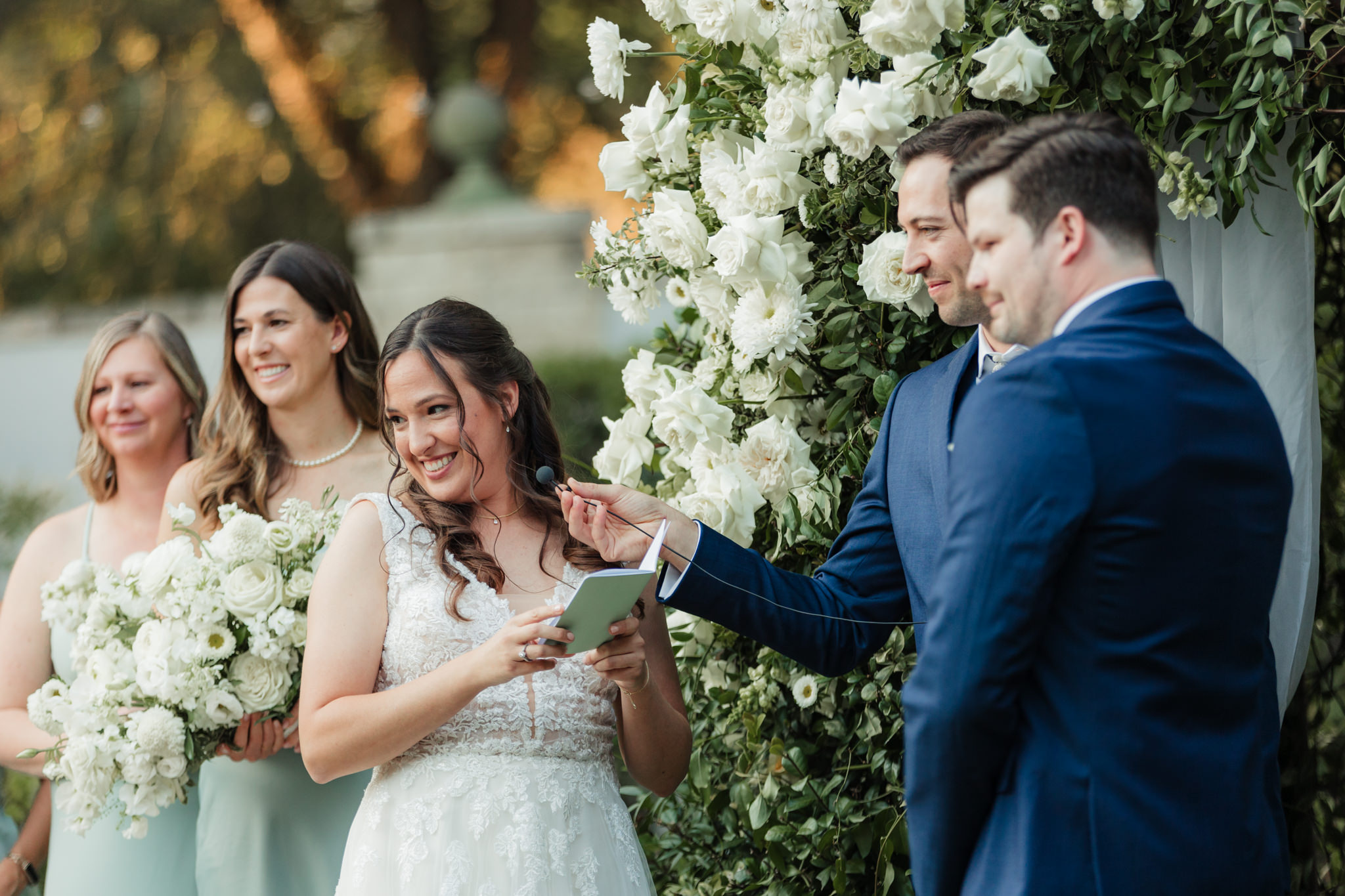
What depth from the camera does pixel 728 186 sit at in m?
2.50

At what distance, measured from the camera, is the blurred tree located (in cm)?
1243

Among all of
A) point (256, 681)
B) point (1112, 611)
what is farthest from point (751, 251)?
point (256, 681)

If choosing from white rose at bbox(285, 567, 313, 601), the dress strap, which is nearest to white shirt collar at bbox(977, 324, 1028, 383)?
white rose at bbox(285, 567, 313, 601)

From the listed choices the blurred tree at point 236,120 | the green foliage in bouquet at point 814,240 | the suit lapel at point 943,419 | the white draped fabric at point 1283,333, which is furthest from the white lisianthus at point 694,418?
the blurred tree at point 236,120

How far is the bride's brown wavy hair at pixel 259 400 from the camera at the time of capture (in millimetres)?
3197

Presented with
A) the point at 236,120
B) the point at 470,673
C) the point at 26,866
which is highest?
the point at 236,120

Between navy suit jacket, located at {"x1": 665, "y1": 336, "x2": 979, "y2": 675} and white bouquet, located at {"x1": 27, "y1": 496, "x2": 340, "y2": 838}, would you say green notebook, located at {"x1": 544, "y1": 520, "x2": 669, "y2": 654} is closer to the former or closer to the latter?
navy suit jacket, located at {"x1": 665, "y1": 336, "x2": 979, "y2": 675}

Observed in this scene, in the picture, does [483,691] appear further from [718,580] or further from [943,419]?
[943,419]

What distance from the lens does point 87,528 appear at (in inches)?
138

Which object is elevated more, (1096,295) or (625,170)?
(625,170)

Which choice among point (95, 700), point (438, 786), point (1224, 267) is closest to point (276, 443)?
point (95, 700)

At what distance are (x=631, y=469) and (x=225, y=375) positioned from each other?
1.28 metres

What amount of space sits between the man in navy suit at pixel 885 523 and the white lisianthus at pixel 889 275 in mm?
102

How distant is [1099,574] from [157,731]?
193 centimetres
